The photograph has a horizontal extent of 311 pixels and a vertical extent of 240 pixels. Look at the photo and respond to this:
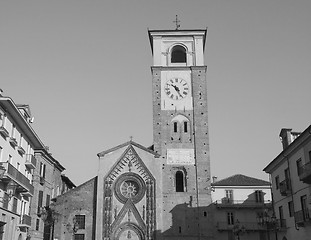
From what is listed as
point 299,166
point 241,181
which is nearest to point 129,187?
point 241,181

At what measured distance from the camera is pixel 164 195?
43.8 meters

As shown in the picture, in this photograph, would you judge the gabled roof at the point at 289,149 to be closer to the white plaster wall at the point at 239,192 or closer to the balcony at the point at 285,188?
the balcony at the point at 285,188

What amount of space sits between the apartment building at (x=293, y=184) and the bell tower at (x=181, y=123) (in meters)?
8.12

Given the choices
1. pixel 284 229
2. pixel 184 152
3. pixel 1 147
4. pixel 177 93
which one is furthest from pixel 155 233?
pixel 1 147

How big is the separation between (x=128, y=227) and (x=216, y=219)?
10843 millimetres

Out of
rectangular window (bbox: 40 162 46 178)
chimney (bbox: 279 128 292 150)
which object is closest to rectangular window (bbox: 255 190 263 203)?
chimney (bbox: 279 128 292 150)

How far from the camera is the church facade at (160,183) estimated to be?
42469 mm

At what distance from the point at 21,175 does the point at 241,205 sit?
86.0ft

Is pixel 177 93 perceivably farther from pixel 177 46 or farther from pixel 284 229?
pixel 284 229

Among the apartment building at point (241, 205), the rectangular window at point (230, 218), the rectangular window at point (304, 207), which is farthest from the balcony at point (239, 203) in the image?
the rectangular window at point (304, 207)

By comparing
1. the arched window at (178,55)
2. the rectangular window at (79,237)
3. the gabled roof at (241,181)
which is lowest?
the rectangular window at (79,237)

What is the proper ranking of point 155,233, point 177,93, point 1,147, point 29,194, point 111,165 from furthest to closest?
1. point 177,93
2. point 111,165
3. point 155,233
4. point 29,194
5. point 1,147

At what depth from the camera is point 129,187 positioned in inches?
1743

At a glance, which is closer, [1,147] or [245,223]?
[1,147]
